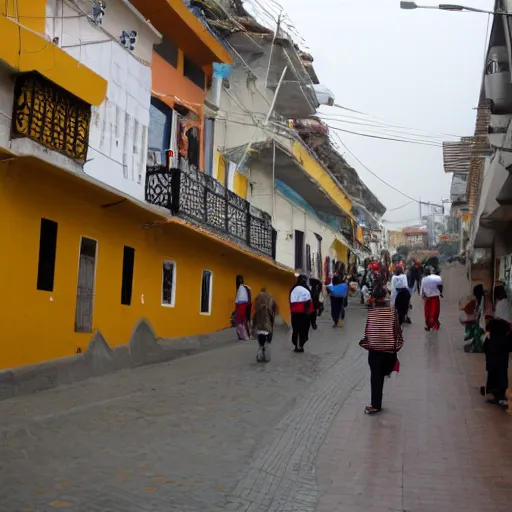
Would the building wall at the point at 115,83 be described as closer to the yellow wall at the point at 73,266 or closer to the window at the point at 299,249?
the yellow wall at the point at 73,266

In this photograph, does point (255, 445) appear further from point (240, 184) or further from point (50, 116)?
point (240, 184)

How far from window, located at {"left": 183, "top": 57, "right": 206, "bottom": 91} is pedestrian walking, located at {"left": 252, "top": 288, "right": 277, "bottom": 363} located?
284 inches

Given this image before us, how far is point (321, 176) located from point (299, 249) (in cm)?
335

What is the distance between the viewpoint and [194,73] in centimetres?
1817

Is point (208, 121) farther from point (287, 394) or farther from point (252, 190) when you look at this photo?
point (287, 394)

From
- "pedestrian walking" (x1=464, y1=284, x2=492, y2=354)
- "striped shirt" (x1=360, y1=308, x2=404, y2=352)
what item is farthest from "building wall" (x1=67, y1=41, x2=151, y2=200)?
"pedestrian walking" (x1=464, y1=284, x2=492, y2=354)

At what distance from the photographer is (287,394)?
10.2m

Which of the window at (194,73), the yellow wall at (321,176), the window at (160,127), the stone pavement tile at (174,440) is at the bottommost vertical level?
the stone pavement tile at (174,440)

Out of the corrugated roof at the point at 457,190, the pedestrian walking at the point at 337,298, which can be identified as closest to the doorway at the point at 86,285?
the pedestrian walking at the point at 337,298

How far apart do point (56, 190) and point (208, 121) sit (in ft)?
31.3

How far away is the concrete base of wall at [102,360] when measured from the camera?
31.0 ft

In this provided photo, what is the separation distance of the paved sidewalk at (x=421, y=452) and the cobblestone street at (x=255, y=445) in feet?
0.08

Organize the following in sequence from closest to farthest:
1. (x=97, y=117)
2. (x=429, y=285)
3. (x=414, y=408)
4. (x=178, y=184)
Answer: (x=414, y=408)
(x=97, y=117)
(x=178, y=184)
(x=429, y=285)

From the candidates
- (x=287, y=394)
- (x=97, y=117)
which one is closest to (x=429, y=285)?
(x=287, y=394)
